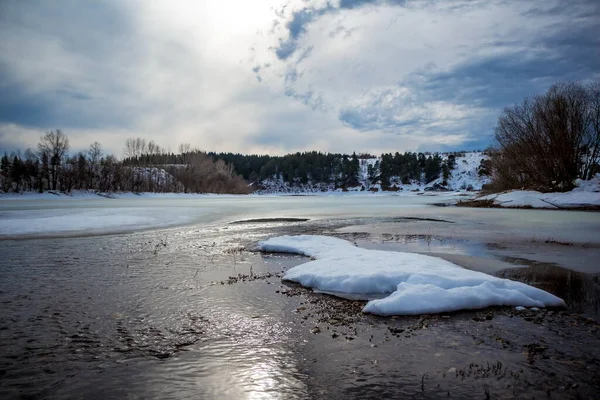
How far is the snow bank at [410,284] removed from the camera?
6254 millimetres

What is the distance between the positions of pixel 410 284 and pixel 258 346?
3615mm

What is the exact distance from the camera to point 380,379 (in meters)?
3.95

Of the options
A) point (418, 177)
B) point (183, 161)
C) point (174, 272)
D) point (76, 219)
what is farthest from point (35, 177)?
point (418, 177)

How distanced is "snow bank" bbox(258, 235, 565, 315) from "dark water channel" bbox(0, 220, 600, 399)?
1.20 ft

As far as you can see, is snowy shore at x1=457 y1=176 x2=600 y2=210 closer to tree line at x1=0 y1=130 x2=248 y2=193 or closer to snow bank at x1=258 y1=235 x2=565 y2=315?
snow bank at x1=258 y1=235 x2=565 y2=315

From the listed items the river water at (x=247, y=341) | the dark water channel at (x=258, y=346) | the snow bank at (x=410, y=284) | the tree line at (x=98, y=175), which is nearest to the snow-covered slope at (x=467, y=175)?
the tree line at (x=98, y=175)

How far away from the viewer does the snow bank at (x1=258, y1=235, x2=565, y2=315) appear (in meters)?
6.25

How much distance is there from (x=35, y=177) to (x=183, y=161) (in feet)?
156

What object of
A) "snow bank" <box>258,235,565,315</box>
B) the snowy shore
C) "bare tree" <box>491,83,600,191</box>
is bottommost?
"snow bank" <box>258,235,565,315</box>

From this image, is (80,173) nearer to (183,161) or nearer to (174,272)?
(183,161)

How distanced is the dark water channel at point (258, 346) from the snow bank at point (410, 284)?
0.37 meters

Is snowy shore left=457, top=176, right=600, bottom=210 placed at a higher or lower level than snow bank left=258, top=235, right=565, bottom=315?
higher

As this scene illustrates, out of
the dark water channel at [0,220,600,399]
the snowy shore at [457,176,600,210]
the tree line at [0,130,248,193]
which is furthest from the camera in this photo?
the tree line at [0,130,248,193]

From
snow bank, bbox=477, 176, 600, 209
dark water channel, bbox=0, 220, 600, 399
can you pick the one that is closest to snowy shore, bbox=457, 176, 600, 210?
snow bank, bbox=477, 176, 600, 209
